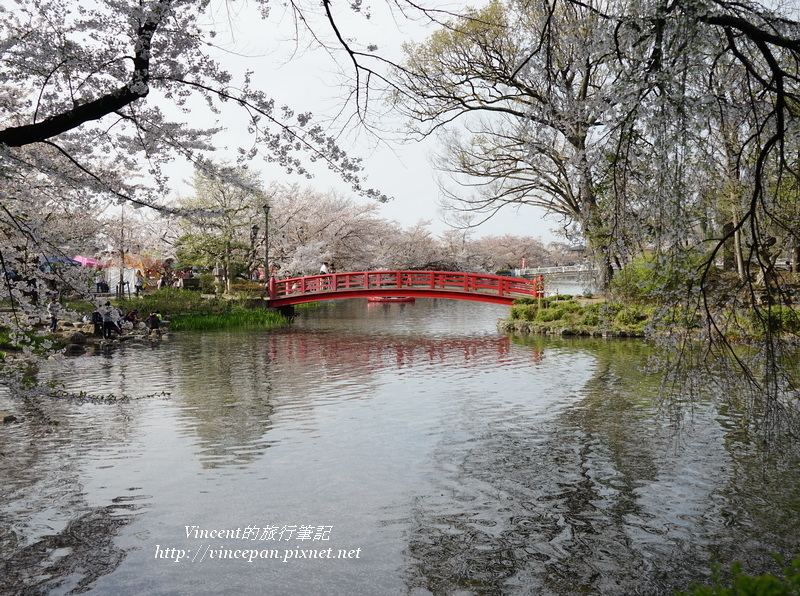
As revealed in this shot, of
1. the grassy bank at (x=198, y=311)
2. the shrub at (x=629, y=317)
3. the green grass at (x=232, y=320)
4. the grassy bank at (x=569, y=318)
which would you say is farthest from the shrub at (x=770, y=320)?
the grassy bank at (x=198, y=311)

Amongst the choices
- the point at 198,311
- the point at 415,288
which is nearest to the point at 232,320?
the point at 198,311

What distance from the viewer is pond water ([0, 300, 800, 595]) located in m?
4.23

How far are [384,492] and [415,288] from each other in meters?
17.9

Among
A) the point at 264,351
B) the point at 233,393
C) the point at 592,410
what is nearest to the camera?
the point at 592,410

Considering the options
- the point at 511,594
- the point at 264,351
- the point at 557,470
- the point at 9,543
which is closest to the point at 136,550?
the point at 9,543

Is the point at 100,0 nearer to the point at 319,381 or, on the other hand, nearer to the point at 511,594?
the point at 511,594

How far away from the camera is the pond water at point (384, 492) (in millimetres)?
4234

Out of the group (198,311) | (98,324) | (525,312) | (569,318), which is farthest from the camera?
(198,311)

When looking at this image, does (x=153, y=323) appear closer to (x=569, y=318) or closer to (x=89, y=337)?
(x=89, y=337)

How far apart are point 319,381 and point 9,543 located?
7.23 m

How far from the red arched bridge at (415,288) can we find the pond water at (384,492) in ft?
36.7

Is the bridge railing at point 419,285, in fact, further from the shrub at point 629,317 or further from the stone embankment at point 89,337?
the stone embankment at point 89,337

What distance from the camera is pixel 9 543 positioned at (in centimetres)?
457

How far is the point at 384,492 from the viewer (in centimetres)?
569
